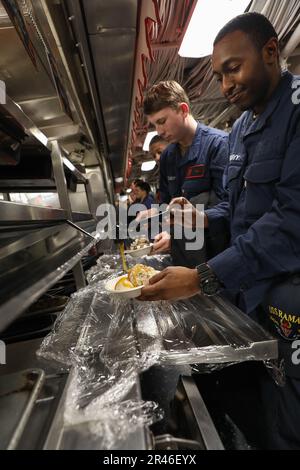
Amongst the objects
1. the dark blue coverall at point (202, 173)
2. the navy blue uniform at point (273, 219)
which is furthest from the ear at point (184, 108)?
the navy blue uniform at point (273, 219)

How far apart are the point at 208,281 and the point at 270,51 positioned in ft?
3.15

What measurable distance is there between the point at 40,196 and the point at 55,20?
2.54 m

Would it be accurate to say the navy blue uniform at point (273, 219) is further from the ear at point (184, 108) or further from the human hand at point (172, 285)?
the ear at point (184, 108)

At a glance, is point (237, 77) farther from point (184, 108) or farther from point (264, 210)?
point (184, 108)

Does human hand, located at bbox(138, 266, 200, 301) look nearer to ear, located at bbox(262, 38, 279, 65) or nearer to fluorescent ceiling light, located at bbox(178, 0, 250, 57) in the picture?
ear, located at bbox(262, 38, 279, 65)

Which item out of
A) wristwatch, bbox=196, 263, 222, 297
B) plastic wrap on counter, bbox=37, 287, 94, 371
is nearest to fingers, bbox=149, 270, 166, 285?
wristwatch, bbox=196, 263, 222, 297

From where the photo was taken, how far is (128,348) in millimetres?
839

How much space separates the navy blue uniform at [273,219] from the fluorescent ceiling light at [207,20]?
0.76 m

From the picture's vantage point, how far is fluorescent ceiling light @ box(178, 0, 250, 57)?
1.46m

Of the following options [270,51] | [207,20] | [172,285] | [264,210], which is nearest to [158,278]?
[172,285]

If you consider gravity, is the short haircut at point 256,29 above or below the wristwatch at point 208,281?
above

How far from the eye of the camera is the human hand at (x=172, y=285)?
3.33ft
